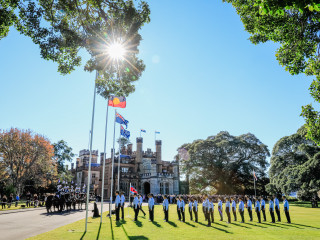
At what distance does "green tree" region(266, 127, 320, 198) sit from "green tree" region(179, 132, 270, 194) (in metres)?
6.42

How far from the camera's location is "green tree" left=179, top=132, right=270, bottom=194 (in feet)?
155

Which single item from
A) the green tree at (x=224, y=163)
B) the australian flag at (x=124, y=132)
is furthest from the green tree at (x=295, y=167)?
the australian flag at (x=124, y=132)

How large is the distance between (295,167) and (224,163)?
51.8ft

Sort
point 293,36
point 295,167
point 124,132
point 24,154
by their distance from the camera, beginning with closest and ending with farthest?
point 293,36 → point 124,132 → point 24,154 → point 295,167

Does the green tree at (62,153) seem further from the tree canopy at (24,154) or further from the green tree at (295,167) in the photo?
the green tree at (295,167)

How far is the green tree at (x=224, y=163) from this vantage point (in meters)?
47.1

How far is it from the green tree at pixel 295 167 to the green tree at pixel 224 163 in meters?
6.42

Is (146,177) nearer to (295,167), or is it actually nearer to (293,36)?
(295,167)

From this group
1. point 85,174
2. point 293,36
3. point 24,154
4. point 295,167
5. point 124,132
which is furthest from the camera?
point 85,174

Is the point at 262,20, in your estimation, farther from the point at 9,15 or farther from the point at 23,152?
the point at 23,152

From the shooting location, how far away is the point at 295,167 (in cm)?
3344

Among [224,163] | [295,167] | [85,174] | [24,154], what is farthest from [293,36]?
[85,174]

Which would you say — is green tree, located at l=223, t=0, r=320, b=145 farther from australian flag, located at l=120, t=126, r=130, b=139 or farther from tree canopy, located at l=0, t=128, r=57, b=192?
tree canopy, located at l=0, t=128, r=57, b=192

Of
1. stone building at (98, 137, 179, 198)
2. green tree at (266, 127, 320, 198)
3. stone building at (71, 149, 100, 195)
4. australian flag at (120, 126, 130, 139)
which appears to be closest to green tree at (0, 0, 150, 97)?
australian flag at (120, 126, 130, 139)
